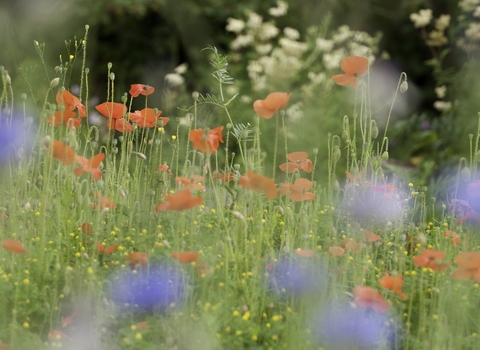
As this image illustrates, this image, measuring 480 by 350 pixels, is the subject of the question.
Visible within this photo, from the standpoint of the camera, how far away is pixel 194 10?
266 inches

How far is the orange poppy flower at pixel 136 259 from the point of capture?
1.91 m

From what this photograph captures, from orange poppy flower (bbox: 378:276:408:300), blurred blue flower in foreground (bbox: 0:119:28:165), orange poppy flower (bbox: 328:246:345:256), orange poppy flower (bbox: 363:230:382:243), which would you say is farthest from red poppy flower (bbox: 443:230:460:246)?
blurred blue flower in foreground (bbox: 0:119:28:165)

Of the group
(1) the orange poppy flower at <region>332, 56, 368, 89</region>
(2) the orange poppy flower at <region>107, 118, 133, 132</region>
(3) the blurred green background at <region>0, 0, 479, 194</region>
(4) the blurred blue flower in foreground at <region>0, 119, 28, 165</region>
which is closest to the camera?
(1) the orange poppy flower at <region>332, 56, 368, 89</region>

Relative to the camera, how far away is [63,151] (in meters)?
1.95

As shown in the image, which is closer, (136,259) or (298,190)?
(136,259)

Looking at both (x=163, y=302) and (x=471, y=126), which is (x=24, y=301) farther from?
(x=471, y=126)

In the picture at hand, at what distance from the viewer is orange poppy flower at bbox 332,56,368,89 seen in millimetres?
2250

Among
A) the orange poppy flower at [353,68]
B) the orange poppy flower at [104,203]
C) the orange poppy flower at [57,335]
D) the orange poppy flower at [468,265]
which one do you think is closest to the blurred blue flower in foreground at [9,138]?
the orange poppy flower at [104,203]

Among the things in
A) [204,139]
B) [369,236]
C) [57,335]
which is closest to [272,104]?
[204,139]

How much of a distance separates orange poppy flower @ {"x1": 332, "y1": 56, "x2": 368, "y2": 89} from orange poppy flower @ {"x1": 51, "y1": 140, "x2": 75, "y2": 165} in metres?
0.82

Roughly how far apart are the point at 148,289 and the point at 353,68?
0.90 meters

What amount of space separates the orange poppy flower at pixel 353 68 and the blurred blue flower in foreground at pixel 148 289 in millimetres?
790

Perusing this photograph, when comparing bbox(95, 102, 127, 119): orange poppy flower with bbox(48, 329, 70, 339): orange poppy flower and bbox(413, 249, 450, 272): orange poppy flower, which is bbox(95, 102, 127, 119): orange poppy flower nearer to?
bbox(48, 329, 70, 339): orange poppy flower

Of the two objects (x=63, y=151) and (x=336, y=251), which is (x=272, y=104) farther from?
(x=63, y=151)
